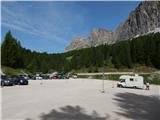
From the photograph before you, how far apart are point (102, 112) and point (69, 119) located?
3454mm

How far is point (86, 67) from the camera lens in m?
147

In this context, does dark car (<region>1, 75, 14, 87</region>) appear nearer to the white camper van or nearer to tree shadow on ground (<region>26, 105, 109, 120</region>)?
the white camper van

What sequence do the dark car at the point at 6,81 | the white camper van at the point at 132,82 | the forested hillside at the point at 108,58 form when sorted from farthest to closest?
1. the forested hillside at the point at 108,58
2. the white camper van at the point at 132,82
3. the dark car at the point at 6,81

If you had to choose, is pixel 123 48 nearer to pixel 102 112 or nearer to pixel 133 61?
pixel 133 61

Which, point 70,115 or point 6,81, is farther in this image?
point 6,81

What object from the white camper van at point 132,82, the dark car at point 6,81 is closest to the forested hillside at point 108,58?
the dark car at point 6,81

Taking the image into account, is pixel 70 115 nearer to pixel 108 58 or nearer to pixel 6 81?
pixel 6 81

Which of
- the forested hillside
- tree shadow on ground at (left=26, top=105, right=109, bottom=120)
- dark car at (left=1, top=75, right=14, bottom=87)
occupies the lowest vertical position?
tree shadow on ground at (left=26, top=105, right=109, bottom=120)

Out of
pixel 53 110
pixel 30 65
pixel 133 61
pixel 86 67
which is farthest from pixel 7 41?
pixel 53 110

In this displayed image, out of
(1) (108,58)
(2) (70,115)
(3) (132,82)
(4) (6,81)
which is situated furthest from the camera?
(1) (108,58)

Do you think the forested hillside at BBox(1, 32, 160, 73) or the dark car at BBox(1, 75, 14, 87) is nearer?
the dark car at BBox(1, 75, 14, 87)

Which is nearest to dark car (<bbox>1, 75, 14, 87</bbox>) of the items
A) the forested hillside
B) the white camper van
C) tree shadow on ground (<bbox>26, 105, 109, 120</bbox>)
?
the white camper van

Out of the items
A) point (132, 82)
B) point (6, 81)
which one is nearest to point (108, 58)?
point (132, 82)

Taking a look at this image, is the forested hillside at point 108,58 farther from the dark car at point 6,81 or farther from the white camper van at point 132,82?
the white camper van at point 132,82
